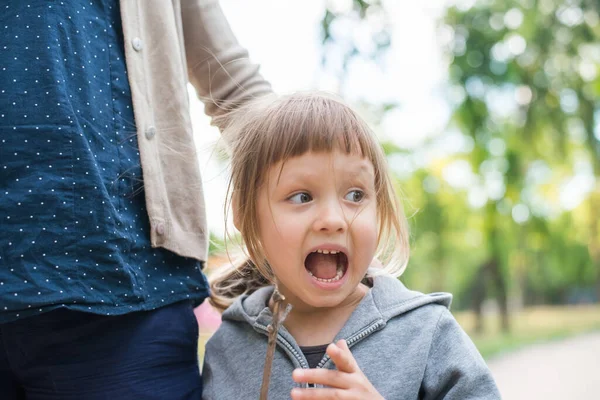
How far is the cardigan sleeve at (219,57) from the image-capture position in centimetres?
163

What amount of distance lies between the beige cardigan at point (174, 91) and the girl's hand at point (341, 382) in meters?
0.45

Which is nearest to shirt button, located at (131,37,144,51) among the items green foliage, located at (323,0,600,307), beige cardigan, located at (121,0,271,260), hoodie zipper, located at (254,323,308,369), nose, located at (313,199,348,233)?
beige cardigan, located at (121,0,271,260)

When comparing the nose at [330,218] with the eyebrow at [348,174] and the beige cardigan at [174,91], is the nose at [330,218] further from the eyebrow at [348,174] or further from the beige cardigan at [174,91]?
the beige cardigan at [174,91]

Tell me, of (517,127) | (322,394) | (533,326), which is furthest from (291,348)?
(533,326)

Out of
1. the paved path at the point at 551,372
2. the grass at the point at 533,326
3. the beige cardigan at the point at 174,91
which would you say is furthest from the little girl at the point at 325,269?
the grass at the point at 533,326

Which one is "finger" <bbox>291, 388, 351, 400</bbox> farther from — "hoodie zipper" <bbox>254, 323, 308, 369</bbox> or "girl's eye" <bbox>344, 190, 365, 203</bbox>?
"girl's eye" <bbox>344, 190, 365, 203</bbox>

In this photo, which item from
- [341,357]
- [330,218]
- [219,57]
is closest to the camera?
[341,357]

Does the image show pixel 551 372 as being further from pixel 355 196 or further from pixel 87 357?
pixel 87 357

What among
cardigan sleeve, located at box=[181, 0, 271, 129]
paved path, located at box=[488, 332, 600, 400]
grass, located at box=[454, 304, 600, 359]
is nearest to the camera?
cardigan sleeve, located at box=[181, 0, 271, 129]

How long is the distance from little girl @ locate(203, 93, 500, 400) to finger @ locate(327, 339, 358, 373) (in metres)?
0.11

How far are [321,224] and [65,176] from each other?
0.47 m

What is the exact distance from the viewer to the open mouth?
1.32 metres

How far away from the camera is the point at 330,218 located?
1.25 meters

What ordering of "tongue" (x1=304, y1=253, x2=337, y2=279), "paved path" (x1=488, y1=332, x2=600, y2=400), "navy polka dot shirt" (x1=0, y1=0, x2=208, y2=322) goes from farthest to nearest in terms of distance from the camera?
"paved path" (x1=488, y1=332, x2=600, y2=400) < "tongue" (x1=304, y1=253, x2=337, y2=279) < "navy polka dot shirt" (x1=0, y1=0, x2=208, y2=322)
